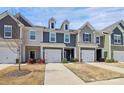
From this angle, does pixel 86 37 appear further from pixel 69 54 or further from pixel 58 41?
pixel 58 41

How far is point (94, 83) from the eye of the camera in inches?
529

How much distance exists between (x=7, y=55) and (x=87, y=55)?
985 centimetres

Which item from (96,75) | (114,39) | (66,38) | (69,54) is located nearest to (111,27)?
(114,39)

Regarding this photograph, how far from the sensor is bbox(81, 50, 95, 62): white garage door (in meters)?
28.8

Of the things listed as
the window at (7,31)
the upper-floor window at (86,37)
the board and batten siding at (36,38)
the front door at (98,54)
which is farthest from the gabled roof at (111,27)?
the window at (7,31)

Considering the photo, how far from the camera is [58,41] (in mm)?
30406

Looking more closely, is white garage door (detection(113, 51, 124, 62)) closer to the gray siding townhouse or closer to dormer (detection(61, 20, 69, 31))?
the gray siding townhouse

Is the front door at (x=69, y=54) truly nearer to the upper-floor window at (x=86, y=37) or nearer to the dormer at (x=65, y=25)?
the upper-floor window at (x=86, y=37)

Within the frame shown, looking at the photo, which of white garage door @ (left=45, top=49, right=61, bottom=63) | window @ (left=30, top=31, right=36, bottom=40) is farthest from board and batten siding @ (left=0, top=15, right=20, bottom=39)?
white garage door @ (left=45, top=49, right=61, bottom=63)

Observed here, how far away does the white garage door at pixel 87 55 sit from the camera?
28763mm

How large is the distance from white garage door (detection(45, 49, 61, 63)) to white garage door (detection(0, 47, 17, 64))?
4.22 meters
